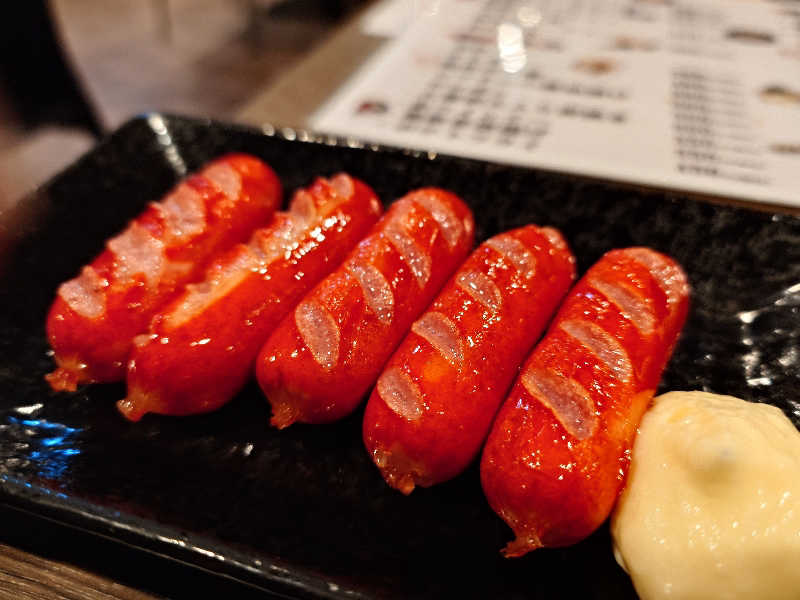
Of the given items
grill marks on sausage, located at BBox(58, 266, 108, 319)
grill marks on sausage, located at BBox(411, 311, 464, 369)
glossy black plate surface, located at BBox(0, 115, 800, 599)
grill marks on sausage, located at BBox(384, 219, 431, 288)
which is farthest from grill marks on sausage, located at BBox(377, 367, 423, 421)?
grill marks on sausage, located at BBox(58, 266, 108, 319)

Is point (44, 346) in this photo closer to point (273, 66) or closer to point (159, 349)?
point (159, 349)

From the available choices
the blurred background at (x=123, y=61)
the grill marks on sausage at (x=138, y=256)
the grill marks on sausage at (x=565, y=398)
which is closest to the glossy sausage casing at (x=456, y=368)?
the grill marks on sausage at (x=565, y=398)

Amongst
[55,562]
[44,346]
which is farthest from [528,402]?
[44,346]

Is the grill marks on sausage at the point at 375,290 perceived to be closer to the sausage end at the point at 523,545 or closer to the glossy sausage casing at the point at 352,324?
the glossy sausage casing at the point at 352,324

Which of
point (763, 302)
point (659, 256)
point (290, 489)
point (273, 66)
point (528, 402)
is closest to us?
point (528, 402)

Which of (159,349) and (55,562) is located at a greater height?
(159,349)
